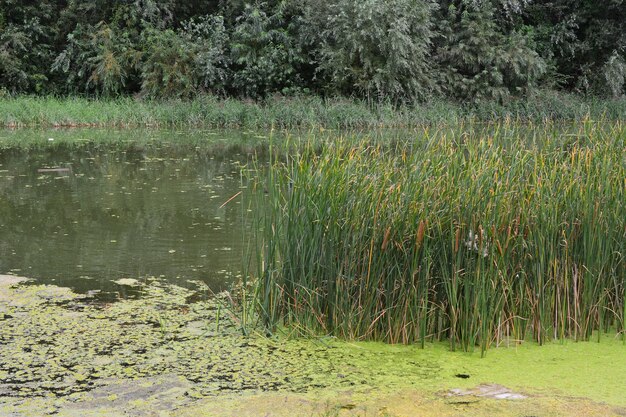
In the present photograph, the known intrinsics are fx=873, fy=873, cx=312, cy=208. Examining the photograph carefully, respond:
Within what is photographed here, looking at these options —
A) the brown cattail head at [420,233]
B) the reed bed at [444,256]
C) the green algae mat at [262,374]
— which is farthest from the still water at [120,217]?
the brown cattail head at [420,233]

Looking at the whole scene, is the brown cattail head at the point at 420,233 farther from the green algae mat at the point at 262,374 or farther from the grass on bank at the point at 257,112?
the grass on bank at the point at 257,112

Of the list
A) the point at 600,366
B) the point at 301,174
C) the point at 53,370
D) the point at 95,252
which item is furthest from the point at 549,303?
the point at 95,252

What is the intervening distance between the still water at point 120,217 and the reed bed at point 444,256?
509mm

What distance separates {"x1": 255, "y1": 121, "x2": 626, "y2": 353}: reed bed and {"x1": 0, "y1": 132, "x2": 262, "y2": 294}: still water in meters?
0.51

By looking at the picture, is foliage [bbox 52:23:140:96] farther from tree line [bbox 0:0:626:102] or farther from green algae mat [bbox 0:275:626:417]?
green algae mat [bbox 0:275:626:417]

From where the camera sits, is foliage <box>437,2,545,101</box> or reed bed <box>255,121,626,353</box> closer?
reed bed <box>255,121,626,353</box>

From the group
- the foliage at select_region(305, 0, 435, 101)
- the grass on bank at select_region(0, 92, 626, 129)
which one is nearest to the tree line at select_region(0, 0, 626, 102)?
the foliage at select_region(305, 0, 435, 101)

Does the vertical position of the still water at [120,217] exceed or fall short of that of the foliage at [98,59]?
it falls short

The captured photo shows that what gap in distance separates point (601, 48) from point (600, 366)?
2456cm

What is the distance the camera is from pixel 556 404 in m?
4.14

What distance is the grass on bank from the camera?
21844 mm

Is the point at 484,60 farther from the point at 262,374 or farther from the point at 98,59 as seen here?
the point at 262,374

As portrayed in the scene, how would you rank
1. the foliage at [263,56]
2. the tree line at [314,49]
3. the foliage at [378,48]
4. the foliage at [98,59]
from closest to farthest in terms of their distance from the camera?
the foliage at [378,48] → the tree line at [314,49] → the foliage at [98,59] → the foliage at [263,56]

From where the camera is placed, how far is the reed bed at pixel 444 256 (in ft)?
16.1
